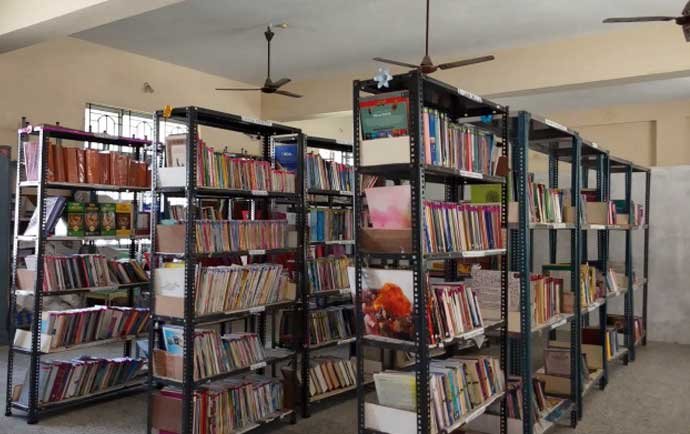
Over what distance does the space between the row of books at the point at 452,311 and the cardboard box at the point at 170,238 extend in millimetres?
1715

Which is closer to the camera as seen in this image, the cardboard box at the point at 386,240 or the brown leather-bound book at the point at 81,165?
the cardboard box at the point at 386,240

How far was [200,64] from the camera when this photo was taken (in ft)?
32.7

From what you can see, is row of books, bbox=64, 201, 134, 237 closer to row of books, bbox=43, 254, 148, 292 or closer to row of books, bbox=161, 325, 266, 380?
row of books, bbox=43, 254, 148, 292

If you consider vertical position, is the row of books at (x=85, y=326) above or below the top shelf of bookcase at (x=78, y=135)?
below

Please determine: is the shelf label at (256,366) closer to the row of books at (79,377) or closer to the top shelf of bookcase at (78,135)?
the row of books at (79,377)

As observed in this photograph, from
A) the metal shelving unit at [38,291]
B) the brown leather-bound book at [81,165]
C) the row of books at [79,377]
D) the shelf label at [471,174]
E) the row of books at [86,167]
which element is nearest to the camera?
the shelf label at [471,174]

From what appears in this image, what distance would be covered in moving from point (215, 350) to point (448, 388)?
1.70m

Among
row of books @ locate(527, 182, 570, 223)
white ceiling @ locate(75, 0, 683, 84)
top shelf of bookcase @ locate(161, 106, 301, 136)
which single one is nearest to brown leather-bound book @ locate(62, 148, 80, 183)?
top shelf of bookcase @ locate(161, 106, 301, 136)

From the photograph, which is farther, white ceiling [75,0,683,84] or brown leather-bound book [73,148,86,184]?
white ceiling [75,0,683,84]

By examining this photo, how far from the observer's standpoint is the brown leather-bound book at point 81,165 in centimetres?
497

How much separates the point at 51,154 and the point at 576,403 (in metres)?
4.53

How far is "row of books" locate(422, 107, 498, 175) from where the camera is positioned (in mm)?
3016

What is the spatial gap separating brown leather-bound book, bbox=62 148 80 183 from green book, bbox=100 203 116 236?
443 mm

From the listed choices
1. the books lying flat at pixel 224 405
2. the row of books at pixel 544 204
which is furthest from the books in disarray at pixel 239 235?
the row of books at pixel 544 204
